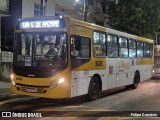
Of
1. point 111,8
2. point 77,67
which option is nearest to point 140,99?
point 77,67

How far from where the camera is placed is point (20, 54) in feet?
39.3

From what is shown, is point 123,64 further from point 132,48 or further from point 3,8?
point 3,8

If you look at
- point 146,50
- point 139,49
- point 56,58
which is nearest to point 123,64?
point 139,49

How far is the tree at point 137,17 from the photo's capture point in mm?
33125

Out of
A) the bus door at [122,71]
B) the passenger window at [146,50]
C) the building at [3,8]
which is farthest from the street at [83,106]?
the building at [3,8]

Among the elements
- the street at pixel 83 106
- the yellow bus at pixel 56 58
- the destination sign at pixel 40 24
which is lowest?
the street at pixel 83 106

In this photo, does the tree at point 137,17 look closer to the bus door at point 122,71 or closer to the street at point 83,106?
the bus door at point 122,71

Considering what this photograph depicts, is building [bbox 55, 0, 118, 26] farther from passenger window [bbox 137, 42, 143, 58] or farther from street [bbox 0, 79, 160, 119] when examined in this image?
street [bbox 0, 79, 160, 119]

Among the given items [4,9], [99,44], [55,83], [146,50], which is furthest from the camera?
[4,9]

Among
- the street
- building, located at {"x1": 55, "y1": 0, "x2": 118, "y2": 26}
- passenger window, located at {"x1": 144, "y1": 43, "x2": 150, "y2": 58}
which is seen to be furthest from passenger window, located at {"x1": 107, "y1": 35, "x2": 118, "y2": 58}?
building, located at {"x1": 55, "y1": 0, "x2": 118, "y2": 26}

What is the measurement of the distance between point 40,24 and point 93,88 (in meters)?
3.30

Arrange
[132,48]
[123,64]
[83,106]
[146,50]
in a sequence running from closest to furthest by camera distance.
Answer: [83,106] < [123,64] < [132,48] < [146,50]

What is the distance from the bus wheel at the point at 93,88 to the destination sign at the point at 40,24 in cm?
282

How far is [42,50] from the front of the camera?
11.7m
